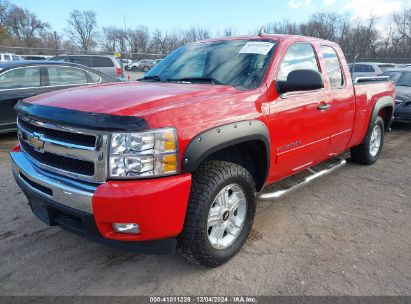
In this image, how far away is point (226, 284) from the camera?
8.55ft

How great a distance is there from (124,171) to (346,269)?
1.93m

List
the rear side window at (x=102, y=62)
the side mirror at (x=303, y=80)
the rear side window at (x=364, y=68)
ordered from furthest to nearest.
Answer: the rear side window at (x=364, y=68) < the rear side window at (x=102, y=62) < the side mirror at (x=303, y=80)

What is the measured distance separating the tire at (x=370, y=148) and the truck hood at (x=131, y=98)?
10.4 feet

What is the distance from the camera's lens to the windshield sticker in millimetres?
3336

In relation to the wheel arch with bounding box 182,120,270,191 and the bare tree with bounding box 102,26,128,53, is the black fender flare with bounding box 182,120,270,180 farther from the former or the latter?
the bare tree with bounding box 102,26,128,53

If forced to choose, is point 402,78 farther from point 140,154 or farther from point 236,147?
point 140,154

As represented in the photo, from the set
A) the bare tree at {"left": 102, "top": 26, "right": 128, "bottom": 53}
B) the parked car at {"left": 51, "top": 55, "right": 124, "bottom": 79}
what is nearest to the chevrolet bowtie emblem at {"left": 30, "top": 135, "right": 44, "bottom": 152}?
the parked car at {"left": 51, "top": 55, "right": 124, "bottom": 79}

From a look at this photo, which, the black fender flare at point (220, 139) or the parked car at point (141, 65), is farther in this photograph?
the parked car at point (141, 65)

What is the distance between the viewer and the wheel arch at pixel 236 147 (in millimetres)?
2363

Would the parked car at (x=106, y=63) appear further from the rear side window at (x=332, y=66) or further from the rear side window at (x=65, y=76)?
the rear side window at (x=332, y=66)

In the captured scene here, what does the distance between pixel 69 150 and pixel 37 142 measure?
1.39 ft

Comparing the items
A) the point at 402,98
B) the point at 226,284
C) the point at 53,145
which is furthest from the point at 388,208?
the point at 402,98

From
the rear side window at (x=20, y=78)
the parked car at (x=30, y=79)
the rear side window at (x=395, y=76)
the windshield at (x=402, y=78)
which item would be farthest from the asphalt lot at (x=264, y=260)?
the rear side window at (x=395, y=76)

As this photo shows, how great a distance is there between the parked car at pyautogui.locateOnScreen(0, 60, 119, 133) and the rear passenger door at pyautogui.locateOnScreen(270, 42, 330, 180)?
5.33 m
